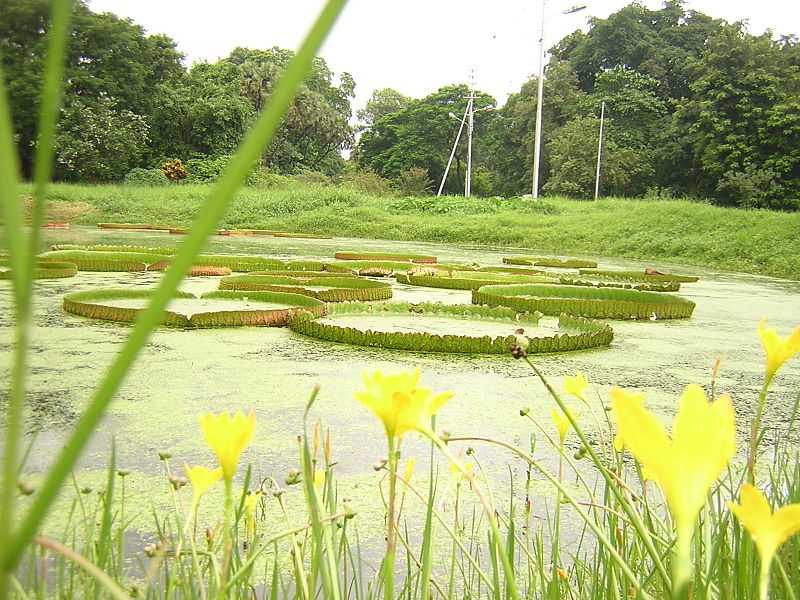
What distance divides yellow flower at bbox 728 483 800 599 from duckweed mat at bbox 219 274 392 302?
337cm

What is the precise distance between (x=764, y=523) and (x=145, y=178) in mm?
16900

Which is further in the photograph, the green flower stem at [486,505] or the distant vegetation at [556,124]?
the distant vegetation at [556,124]

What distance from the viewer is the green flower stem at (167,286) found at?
0.12 m

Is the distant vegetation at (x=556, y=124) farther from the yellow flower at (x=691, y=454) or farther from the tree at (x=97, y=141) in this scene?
the yellow flower at (x=691, y=454)

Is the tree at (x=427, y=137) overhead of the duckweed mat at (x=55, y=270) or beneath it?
overhead

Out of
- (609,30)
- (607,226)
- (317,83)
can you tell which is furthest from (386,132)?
(607,226)

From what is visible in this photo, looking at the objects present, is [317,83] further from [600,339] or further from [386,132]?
[600,339]

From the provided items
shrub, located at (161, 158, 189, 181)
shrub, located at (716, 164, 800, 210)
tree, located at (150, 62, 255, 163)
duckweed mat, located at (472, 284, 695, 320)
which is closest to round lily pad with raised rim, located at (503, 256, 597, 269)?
duckweed mat, located at (472, 284, 695, 320)

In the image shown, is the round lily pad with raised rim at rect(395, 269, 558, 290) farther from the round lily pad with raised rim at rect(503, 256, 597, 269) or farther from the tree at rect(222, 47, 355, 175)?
the tree at rect(222, 47, 355, 175)

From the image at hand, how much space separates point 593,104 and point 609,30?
3688 mm

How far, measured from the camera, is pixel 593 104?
22.3 m

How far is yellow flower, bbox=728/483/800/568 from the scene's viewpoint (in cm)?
23

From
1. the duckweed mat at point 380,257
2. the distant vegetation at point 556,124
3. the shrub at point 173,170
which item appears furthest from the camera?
the shrub at point 173,170

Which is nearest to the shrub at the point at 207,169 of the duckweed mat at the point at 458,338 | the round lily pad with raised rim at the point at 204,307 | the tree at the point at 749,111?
the tree at the point at 749,111
